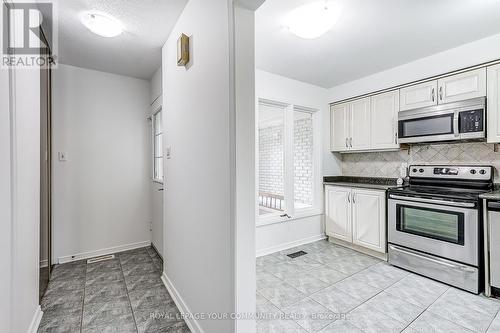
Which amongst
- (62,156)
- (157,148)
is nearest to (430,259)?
(157,148)

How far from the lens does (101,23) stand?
1.96 m

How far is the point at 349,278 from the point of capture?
250 centimetres

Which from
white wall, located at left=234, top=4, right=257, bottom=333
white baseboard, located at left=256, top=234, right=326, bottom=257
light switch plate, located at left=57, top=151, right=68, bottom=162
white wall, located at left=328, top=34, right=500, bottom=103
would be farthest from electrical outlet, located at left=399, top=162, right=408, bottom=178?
light switch plate, located at left=57, top=151, right=68, bottom=162

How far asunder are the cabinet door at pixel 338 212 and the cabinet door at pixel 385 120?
802 mm

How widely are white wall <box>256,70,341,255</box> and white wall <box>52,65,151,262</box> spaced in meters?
1.76

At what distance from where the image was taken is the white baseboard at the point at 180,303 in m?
1.67

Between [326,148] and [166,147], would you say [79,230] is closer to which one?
[166,147]

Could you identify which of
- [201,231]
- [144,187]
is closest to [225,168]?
[201,231]

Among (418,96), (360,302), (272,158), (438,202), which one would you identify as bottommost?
(360,302)

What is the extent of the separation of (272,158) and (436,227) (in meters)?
2.11

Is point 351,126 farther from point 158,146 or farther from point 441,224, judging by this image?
point 158,146

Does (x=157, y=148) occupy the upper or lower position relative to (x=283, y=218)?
upper

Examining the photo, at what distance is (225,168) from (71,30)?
2.18m

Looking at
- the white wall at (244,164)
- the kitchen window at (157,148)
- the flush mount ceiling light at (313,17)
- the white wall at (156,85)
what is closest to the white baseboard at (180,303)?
the white wall at (244,164)
